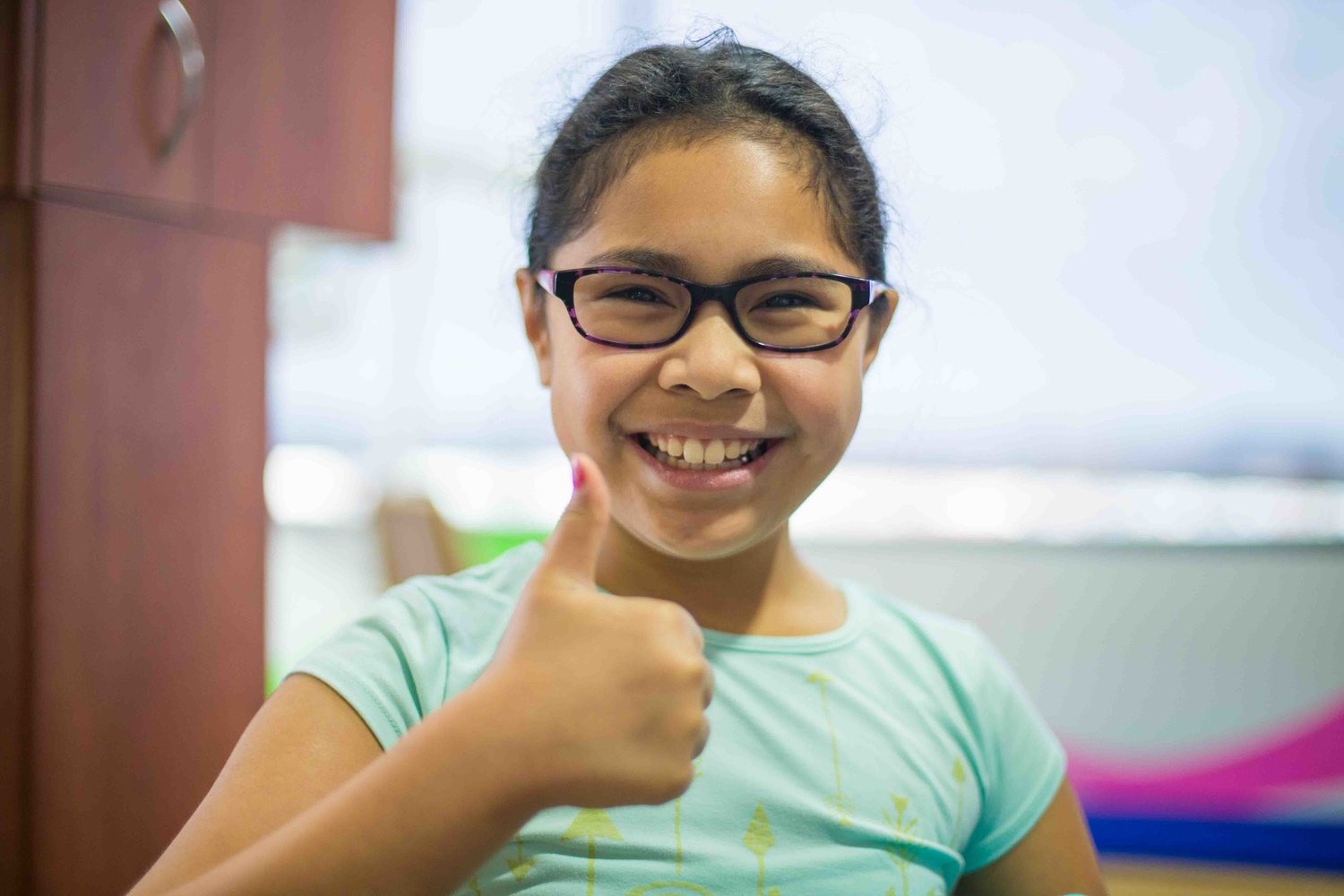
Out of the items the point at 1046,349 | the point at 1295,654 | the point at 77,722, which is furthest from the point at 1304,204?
the point at 77,722

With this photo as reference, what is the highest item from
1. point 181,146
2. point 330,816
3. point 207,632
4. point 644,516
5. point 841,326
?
point 181,146

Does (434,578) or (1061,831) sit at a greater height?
(434,578)

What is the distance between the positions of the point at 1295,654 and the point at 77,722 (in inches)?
86.4

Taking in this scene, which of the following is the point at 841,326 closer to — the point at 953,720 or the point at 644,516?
the point at 644,516

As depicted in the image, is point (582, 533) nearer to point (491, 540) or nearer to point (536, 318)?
point (536, 318)

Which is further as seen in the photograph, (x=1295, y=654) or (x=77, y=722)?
(x=1295, y=654)

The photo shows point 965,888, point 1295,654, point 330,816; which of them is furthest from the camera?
point 1295,654

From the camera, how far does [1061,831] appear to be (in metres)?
0.97

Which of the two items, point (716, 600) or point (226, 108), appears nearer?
point (716, 600)

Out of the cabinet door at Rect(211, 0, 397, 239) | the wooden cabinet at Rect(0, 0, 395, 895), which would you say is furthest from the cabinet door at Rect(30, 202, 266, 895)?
the cabinet door at Rect(211, 0, 397, 239)

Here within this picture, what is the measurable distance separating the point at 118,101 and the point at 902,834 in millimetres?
1208

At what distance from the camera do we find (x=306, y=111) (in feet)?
5.07

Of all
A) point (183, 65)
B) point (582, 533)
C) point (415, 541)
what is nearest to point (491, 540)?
point (415, 541)

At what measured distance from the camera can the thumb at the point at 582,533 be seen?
2.03 ft
